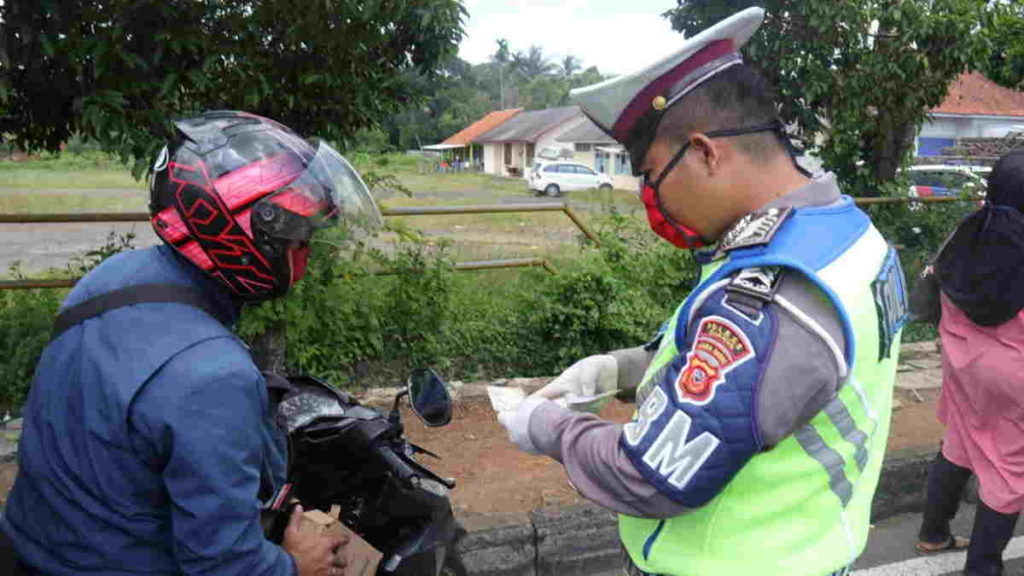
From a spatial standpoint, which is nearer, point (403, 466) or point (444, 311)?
point (403, 466)

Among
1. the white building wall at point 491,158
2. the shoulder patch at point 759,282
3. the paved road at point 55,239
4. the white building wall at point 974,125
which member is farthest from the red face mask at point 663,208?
the white building wall at point 491,158

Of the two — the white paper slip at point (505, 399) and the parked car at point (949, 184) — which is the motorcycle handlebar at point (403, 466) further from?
the parked car at point (949, 184)

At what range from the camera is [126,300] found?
1.55 meters

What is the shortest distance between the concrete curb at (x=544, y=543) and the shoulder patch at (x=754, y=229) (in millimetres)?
2341

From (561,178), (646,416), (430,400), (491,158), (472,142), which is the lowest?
(491,158)

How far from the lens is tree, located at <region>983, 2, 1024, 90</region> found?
7.98 m

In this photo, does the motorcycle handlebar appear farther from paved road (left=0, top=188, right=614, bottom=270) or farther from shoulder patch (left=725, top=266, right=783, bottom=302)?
paved road (left=0, top=188, right=614, bottom=270)

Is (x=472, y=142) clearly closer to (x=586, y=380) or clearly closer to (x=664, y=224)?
(x=586, y=380)

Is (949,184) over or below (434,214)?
below

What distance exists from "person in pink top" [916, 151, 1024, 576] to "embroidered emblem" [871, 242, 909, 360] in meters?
1.81

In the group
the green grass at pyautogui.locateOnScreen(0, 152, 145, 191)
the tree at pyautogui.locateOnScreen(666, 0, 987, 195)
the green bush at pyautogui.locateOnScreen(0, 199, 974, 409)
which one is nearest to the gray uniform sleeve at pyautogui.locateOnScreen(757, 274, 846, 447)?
the green bush at pyautogui.locateOnScreen(0, 199, 974, 409)

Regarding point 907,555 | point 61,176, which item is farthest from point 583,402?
point 61,176

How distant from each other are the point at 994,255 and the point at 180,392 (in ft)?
9.40

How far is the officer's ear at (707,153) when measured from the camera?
1.51 m
